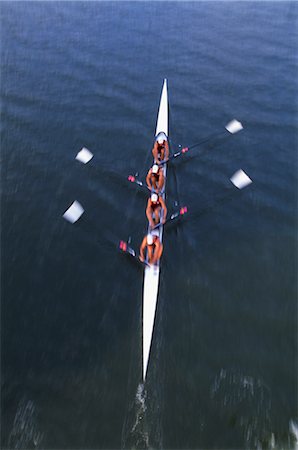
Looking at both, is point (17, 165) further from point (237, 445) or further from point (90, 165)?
point (237, 445)

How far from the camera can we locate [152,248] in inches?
581

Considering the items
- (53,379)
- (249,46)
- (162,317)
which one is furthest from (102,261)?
(249,46)

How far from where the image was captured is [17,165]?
64.6ft

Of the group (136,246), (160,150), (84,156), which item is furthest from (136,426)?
(84,156)

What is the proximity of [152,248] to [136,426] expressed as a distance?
6186 millimetres

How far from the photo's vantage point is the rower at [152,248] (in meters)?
14.6

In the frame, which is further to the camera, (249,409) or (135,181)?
(135,181)

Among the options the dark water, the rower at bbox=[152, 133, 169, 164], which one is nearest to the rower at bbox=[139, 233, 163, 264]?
the dark water

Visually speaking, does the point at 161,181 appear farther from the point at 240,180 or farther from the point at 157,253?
the point at 157,253

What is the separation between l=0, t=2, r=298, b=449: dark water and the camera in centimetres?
1134

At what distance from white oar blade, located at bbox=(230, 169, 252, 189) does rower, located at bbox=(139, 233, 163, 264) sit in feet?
18.4

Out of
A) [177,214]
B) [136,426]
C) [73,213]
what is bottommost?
[136,426]

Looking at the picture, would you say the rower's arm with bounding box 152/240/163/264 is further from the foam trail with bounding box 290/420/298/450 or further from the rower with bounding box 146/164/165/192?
the foam trail with bounding box 290/420/298/450

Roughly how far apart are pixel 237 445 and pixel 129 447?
3025 mm
